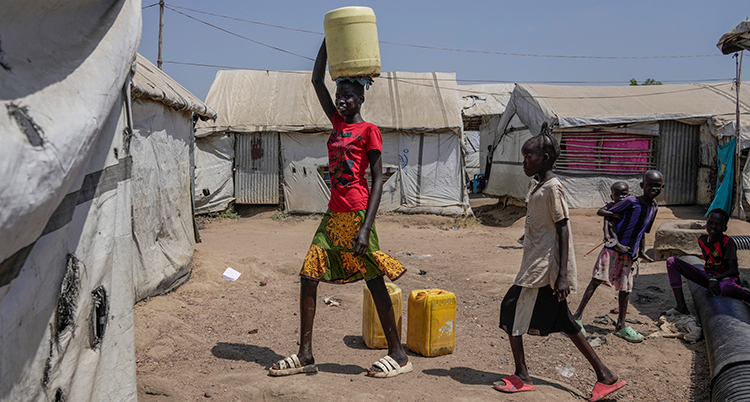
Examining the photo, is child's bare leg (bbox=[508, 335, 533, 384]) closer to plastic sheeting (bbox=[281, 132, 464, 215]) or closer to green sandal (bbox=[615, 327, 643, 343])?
green sandal (bbox=[615, 327, 643, 343])

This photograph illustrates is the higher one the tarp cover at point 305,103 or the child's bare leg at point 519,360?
the tarp cover at point 305,103

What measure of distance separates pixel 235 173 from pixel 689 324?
11.2m

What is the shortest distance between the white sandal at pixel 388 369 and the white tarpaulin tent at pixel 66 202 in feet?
4.89

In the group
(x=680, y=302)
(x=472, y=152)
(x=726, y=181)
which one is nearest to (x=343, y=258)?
(x=680, y=302)

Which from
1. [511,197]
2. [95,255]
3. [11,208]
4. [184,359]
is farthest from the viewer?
[511,197]

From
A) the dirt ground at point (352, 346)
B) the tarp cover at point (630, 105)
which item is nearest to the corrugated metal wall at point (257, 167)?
the dirt ground at point (352, 346)

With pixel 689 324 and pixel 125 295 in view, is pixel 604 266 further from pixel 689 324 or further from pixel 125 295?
pixel 125 295

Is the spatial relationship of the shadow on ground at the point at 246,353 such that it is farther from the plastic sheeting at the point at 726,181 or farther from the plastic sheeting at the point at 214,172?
the plastic sheeting at the point at 726,181

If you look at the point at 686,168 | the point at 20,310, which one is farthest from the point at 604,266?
the point at 686,168

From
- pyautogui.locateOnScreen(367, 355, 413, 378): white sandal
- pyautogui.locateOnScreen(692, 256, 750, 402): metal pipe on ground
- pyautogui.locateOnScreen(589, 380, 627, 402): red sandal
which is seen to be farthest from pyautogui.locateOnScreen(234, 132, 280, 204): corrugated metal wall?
pyautogui.locateOnScreen(589, 380, 627, 402): red sandal

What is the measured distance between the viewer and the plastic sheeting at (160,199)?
477 cm

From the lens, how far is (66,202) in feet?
5.34

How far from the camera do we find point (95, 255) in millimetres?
1850

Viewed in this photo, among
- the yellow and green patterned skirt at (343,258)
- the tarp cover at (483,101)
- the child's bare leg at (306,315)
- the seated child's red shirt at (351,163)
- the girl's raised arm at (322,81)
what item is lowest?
the child's bare leg at (306,315)
